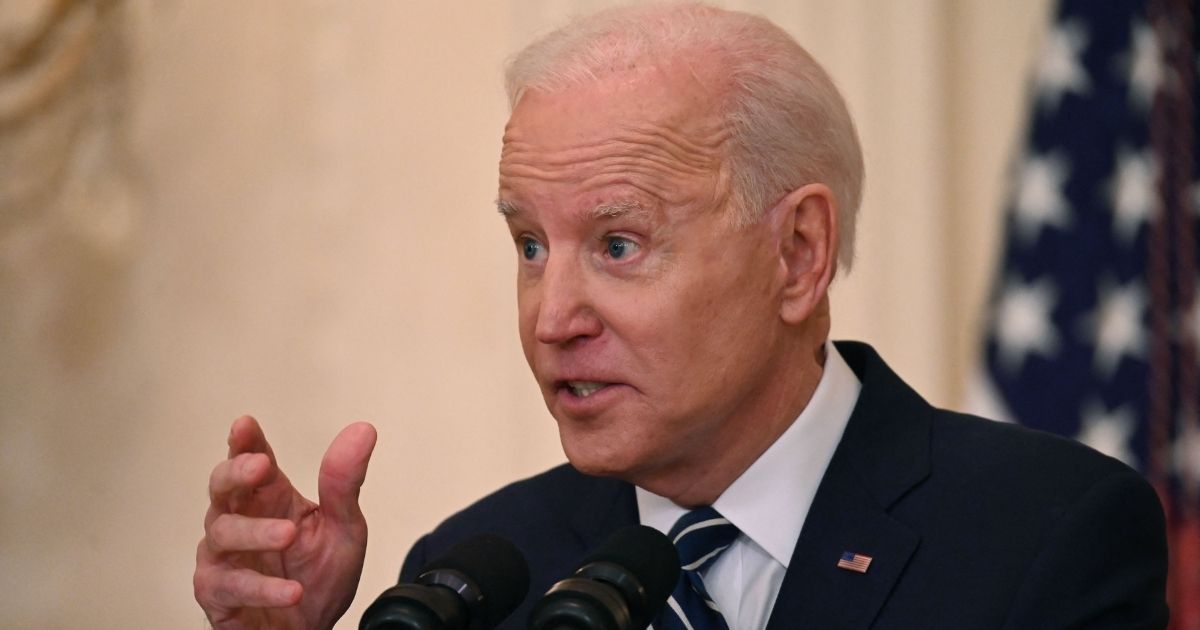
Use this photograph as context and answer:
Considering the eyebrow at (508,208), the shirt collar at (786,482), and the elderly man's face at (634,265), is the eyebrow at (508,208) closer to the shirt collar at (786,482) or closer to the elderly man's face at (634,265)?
the elderly man's face at (634,265)

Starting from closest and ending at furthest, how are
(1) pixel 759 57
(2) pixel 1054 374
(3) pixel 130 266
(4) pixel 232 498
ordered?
1. (4) pixel 232 498
2. (1) pixel 759 57
3. (3) pixel 130 266
4. (2) pixel 1054 374

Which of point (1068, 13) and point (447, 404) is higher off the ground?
point (1068, 13)

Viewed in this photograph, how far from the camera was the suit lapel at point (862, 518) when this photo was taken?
2.25 m

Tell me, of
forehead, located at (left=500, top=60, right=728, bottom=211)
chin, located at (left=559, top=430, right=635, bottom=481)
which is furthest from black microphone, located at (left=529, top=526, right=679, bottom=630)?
forehead, located at (left=500, top=60, right=728, bottom=211)

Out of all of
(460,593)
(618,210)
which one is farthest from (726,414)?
(460,593)

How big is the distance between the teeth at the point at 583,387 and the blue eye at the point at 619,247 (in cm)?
21

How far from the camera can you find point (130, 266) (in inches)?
159

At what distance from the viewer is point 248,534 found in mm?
2049

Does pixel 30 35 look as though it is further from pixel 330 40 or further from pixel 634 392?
pixel 634 392

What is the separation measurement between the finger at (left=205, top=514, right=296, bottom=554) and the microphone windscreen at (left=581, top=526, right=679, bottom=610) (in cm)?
51

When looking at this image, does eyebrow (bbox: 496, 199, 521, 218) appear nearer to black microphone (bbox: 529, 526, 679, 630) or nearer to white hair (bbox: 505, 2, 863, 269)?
white hair (bbox: 505, 2, 863, 269)

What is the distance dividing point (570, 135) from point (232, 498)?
2.59ft

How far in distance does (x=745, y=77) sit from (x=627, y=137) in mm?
253

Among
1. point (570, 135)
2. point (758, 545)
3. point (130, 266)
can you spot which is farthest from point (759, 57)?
point (130, 266)
